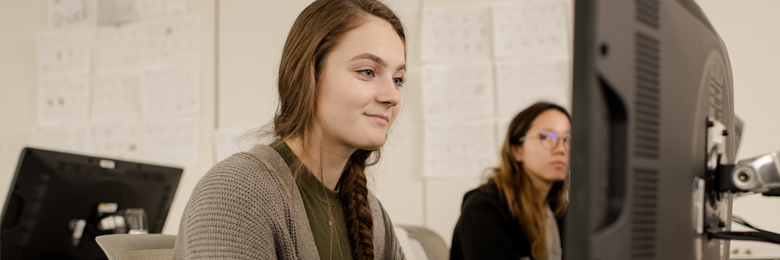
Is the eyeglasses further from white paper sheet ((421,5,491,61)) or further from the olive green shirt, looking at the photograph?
the olive green shirt

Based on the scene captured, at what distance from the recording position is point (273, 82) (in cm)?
212

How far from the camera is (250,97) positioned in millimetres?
2863

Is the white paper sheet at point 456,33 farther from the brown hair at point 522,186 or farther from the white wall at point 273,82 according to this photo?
the brown hair at point 522,186

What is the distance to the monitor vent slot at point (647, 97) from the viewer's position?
1.49 ft

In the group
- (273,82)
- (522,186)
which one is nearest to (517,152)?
(522,186)

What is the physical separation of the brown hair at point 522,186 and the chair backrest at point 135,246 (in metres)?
1.32

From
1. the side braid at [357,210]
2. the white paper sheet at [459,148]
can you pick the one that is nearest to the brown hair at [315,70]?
the side braid at [357,210]

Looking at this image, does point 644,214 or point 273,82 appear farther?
point 273,82

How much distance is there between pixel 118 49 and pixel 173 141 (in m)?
0.59

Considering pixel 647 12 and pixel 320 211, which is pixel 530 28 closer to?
pixel 320 211

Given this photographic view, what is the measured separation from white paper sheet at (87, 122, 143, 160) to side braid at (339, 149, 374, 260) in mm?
2053

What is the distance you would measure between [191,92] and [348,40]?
1.98 m

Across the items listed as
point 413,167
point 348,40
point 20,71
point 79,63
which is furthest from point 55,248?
point 20,71

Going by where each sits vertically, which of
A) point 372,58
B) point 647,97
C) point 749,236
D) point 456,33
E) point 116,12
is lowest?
point 749,236
